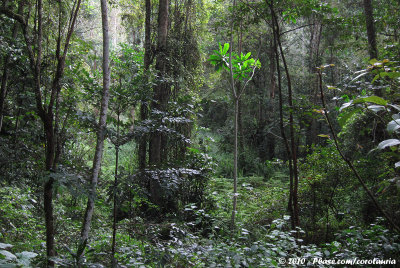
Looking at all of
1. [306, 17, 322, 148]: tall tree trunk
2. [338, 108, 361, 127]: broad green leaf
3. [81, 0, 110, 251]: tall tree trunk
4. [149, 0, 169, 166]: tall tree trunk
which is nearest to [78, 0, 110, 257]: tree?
[81, 0, 110, 251]: tall tree trunk

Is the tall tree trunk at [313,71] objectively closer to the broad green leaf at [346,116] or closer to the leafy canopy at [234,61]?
the leafy canopy at [234,61]

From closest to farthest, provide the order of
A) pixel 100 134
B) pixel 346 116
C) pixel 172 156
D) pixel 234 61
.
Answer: pixel 346 116
pixel 100 134
pixel 234 61
pixel 172 156

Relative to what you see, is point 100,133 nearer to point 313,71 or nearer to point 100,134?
point 100,134

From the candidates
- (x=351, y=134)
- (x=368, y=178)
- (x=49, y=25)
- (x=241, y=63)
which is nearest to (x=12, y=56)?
(x=49, y=25)

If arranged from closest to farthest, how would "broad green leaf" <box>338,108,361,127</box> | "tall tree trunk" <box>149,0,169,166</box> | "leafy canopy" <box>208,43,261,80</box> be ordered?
"broad green leaf" <box>338,108,361,127</box>, "leafy canopy" <box>208,43,261,80</box>, "tall tree trunk" <box>149,0,169,166</box>

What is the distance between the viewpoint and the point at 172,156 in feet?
18.9

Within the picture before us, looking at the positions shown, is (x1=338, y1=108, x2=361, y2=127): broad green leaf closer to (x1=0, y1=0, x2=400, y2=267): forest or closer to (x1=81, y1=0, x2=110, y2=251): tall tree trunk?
(x1=0, y1=0, x2=400, y2=267): forest

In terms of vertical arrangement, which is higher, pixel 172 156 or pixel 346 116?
pixel 346 116

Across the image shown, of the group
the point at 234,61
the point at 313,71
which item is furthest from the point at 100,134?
the point at 313,71

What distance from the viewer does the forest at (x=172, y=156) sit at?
83.6 inches

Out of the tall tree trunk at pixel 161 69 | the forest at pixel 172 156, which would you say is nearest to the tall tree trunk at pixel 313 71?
the forest at pixel 172 156

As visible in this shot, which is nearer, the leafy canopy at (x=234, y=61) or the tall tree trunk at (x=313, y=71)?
the leafy canopy at (x=234, y=61)

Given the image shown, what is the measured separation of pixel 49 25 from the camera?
8.90 ft

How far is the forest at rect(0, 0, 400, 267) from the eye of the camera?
2123mm
